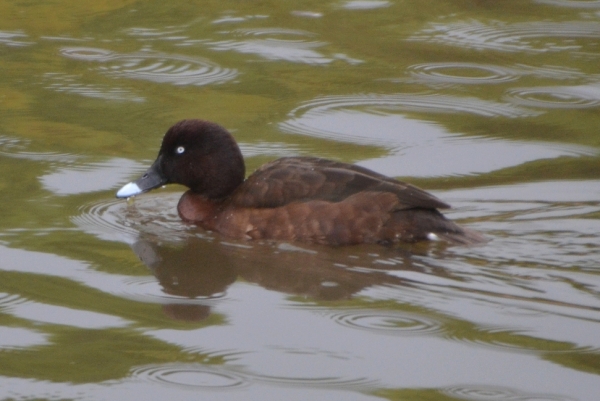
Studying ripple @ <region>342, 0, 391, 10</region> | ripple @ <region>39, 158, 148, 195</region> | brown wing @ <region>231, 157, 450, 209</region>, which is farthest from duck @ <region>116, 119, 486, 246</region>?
ripple @ <region>342, 0, 391, 10</region>

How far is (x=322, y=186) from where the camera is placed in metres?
6.84

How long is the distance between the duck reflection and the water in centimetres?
2

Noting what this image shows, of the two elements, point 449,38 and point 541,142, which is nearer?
Result: point 541,142

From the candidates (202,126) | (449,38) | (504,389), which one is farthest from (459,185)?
(449,38)

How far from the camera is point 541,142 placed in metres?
8.74

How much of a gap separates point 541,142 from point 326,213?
263 centimetres

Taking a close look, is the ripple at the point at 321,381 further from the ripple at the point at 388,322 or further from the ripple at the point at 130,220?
the ripple at the point at 130,220

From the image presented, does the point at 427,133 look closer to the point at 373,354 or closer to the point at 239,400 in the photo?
the point at 373,354

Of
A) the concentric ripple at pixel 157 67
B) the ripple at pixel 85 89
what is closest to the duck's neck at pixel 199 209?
the ripple at pixel 85 89

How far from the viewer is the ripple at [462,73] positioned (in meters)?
10.3

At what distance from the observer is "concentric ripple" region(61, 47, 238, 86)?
1020 cm

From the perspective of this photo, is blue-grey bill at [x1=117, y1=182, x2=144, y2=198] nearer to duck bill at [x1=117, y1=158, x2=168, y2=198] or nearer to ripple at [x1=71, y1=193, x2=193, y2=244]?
duck bill at [x1=117, y1=158, x2=168, y2=198]

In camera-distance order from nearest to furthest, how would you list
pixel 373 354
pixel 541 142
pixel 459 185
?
pixel 373 354
pixel 459 185
pixel 541 142

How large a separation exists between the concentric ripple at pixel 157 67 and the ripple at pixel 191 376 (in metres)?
5.42
